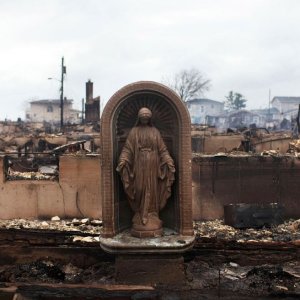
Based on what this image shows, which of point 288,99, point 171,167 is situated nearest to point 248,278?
point 171,167

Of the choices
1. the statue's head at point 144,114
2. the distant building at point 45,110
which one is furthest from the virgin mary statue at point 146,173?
the distant building at point 45,110

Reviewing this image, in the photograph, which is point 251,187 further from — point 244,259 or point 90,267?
point 90,267

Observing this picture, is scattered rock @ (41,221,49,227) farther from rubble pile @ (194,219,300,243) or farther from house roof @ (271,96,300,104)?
house roof @ (271,96,300,104)

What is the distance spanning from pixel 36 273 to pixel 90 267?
2.74ft

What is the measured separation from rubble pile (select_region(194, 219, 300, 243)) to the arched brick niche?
3185 mm

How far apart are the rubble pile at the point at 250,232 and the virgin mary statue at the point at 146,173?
3280 millimetres

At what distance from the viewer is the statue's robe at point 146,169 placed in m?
5.88

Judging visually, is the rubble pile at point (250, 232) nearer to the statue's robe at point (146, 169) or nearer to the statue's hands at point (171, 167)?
the statue's robe at point (146, 169)

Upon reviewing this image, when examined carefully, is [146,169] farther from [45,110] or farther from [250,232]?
[45,110]

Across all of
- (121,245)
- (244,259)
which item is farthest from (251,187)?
(121,245)

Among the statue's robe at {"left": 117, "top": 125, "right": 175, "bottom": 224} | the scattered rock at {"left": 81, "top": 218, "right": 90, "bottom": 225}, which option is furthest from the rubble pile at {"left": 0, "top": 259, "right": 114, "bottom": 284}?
the scattered rock at {"left": 81, "top": 218, "right": 90, "bottom": 225}

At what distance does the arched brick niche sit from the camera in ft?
19.1

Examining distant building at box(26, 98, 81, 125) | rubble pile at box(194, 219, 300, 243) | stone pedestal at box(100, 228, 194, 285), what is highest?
distant building at box(26, 98, 81, 125)

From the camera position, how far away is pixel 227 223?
33.3ft
